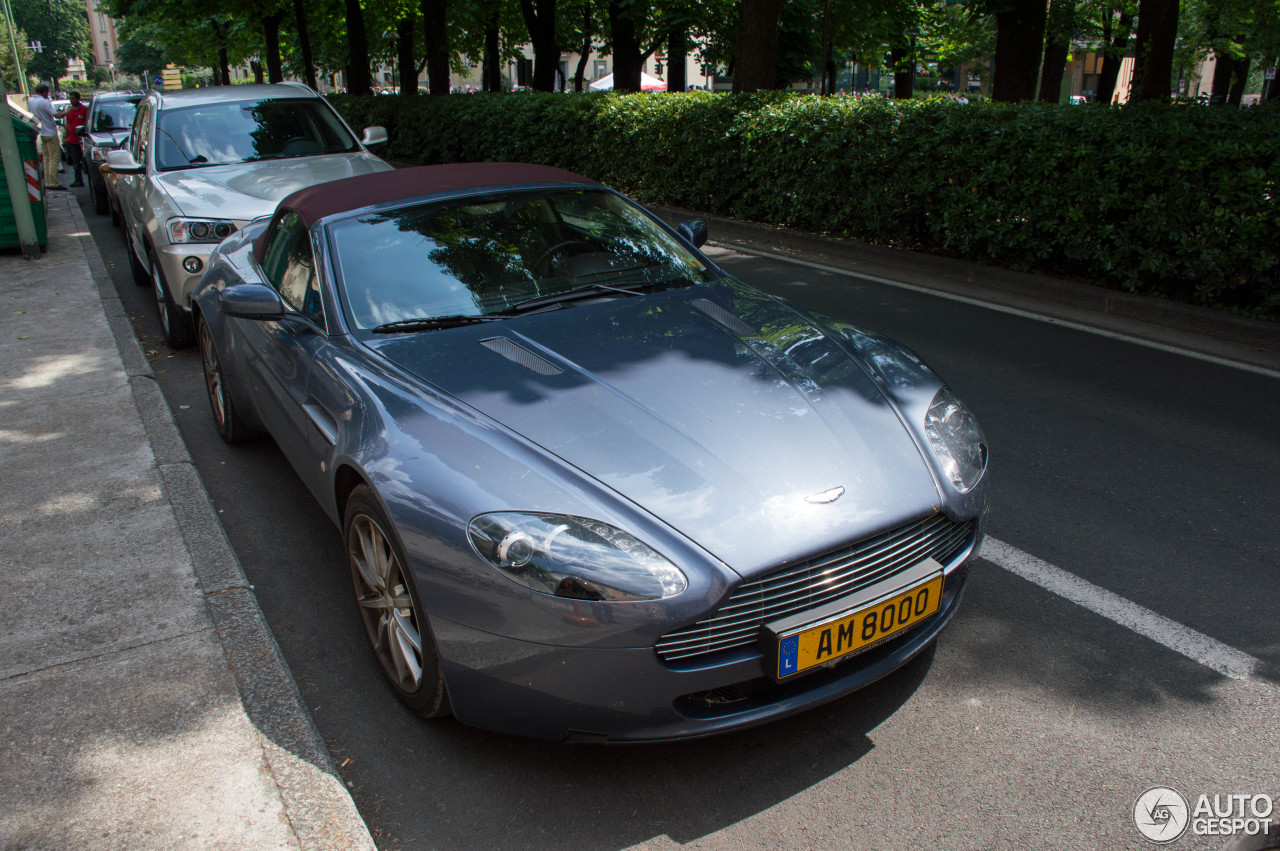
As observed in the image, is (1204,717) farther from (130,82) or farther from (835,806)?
(130,82)

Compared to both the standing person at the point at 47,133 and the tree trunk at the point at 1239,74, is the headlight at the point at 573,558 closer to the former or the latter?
the standing person at the point at 47,133

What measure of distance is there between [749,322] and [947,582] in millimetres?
1241

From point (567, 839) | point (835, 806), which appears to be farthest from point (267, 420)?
point (835, 806)

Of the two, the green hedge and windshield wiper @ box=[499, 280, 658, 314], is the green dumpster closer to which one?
the green hedge

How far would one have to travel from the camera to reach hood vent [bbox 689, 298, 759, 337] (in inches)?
137

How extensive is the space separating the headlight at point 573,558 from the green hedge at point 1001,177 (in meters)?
6.25

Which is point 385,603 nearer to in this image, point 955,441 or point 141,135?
point 955,441

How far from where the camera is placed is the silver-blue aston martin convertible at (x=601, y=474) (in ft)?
7.80

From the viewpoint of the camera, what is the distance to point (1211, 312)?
7.01 meters

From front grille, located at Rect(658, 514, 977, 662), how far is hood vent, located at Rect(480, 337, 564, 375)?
1.06m

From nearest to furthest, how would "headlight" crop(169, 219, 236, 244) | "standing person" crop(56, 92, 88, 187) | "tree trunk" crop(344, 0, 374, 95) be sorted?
"headlight" crop(169, 219, 236, 244) < "standing person" crop(56, 92, 88, 187) < "tree trunk" crop(344, 0, 374, 95)

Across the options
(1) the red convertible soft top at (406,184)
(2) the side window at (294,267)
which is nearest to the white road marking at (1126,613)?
(1) the red convertible soft top at (406,184)

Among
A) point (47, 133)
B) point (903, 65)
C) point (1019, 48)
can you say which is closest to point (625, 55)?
point (1019, 48)

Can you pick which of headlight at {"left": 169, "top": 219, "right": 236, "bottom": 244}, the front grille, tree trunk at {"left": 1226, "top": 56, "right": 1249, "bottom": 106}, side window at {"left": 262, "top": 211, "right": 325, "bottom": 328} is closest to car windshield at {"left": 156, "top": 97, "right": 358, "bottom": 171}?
headlight at {"left": 169, "top": 219, "right": 236, "bottom": 244}
